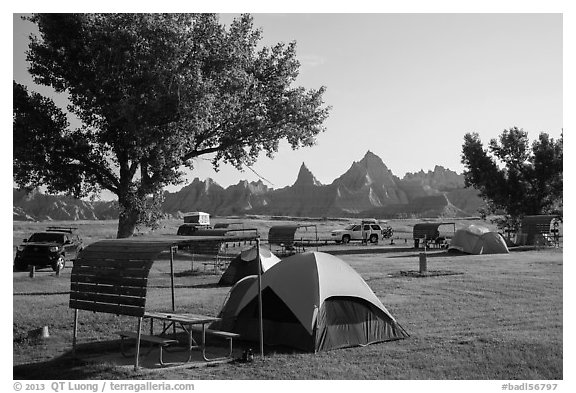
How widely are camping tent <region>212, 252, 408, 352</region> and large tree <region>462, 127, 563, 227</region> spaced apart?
37553mm

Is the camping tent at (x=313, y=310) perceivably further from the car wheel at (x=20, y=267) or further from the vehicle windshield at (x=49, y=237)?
the vehicle windshield at (x=49, y=237)

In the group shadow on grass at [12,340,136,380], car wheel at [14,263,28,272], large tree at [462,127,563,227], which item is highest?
large tree at [462,127,563,227]

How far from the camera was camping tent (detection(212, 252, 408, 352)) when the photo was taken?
12312 millimetres

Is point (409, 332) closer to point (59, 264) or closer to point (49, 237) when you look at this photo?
point (59, 264)

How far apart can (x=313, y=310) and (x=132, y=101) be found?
1624 cm

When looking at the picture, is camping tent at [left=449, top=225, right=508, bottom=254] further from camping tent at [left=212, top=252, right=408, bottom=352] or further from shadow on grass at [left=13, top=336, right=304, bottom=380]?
shadow on grass at [left=13, top=336, right=304, bottom=380]

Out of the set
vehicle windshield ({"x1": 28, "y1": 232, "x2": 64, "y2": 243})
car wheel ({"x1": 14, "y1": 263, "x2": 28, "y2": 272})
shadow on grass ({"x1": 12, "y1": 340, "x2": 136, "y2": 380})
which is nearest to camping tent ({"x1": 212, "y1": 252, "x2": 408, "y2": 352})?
shadow on grass ({"x1": 12, "y1": 340, "x2": 136, "y2": 380})

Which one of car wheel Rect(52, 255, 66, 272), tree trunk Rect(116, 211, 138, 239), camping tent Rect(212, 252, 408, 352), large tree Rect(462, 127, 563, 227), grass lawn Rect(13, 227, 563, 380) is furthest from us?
large tree Rect(462, 127, 563, 227)

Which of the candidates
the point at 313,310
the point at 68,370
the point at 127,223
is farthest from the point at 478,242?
the point at 68,370

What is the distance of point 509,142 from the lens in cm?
4853

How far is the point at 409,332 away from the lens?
1388 cm

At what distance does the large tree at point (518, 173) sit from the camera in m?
47.4

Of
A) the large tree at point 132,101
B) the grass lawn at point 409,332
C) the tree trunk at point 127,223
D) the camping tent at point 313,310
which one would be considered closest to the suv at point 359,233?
the large tree at point 132,101
